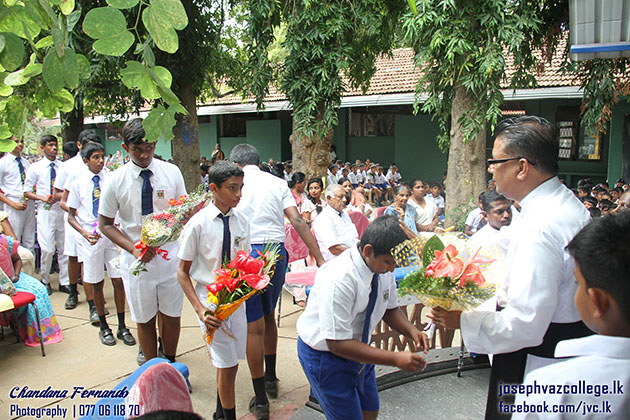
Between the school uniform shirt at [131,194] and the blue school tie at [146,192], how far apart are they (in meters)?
0.02

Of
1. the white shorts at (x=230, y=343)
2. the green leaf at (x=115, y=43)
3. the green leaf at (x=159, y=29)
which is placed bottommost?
the white shorts at (x=230, y=343)

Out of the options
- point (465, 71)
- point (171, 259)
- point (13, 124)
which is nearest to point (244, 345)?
point (171, 259)

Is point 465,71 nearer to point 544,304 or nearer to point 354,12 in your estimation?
point 354,12

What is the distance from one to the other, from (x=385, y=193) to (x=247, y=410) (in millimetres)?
14447

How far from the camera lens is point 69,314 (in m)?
6.25

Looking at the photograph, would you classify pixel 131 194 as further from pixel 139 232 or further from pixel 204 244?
pixel 204 244

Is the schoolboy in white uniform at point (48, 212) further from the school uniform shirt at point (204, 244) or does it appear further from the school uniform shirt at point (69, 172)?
the school uniform shirt at point (204, 244)

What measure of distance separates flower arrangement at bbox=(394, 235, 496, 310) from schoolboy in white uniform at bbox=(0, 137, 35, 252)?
692cm

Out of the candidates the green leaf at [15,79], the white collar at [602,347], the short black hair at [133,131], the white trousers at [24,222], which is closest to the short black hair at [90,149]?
the short black hair at [133,131]

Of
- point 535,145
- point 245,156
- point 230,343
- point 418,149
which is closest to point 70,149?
point 245,156

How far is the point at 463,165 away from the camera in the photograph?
904cm

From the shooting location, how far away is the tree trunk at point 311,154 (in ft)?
30.9

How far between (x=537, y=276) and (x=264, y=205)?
2.74 meters

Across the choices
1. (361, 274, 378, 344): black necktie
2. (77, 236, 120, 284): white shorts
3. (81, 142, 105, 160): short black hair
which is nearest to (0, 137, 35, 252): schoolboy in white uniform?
(81, 142, 105, 160): short black hair
